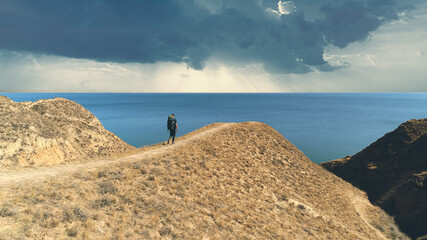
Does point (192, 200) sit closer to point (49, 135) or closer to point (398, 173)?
point (49, 135)

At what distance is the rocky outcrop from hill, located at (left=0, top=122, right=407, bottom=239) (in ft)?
39.6

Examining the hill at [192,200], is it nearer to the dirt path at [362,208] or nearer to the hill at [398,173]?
the dirt path at [362,208]

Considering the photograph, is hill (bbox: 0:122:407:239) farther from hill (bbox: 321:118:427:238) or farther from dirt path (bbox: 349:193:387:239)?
hill (bbox: 321:118:427:238)

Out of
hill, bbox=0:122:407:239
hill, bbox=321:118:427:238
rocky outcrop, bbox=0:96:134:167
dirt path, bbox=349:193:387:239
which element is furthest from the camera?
hill, bbox=321:118:427:238

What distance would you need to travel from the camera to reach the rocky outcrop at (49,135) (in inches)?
960

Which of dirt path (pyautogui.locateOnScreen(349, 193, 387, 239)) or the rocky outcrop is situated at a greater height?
the rocky outcrop

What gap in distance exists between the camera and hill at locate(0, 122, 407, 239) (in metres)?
10.5

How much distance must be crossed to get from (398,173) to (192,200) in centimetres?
3472

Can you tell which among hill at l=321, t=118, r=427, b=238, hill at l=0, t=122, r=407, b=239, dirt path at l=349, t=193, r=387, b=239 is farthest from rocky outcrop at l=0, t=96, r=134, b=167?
hill at l=321, t=118, r=427, b=238

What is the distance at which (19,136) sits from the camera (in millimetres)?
25422

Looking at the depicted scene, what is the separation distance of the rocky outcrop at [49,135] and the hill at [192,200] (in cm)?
1206

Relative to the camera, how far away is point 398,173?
3309 centimetres

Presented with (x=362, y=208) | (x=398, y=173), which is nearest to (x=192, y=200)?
(x=362, y=208)

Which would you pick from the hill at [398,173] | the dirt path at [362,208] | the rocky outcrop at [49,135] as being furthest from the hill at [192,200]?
the rocky outcrop at [49,135]
